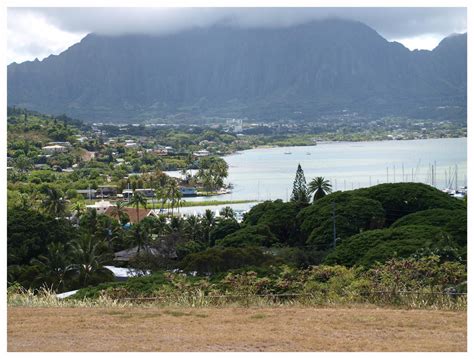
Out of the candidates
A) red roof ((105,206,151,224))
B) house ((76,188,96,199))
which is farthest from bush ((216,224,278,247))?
house ((76,188,96,199))

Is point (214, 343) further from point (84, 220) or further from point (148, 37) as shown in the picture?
point (148, 37)

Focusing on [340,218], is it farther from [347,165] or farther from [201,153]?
[201,153]

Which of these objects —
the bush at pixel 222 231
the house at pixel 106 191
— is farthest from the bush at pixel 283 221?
the house at pixel 106 191

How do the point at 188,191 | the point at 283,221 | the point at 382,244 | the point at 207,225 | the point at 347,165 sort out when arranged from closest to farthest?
the point at 382,244 → the point at 283,221 → the point at 207,225 → the point at 188,191 → the point at 347,165

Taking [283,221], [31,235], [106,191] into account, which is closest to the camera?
[31,235]

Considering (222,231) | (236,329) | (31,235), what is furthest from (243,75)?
(236,329)

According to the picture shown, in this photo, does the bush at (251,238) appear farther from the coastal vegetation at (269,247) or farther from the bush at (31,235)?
the bush at (31,235)

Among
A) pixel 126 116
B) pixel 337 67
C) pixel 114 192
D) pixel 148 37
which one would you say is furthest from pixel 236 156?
pixel 148 37

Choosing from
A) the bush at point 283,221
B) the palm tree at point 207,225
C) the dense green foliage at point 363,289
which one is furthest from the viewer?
the palm tree at point 207,225
